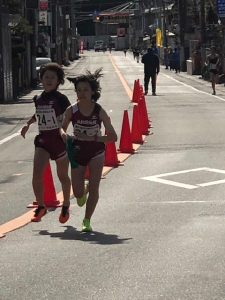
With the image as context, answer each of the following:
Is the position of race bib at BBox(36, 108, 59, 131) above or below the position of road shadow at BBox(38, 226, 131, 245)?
above

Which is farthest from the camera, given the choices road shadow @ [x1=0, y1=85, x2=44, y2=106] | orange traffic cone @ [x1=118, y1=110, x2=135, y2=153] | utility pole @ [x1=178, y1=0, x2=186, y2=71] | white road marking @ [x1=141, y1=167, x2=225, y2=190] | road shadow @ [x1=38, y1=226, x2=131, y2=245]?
utility pole @ [x1=178, y1=0, x2=186, y2=71]

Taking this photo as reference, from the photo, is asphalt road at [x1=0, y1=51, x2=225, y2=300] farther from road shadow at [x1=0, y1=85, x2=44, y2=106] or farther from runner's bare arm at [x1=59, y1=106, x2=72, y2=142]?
road shadow at [x1=0, y1=85, x2=44, y2=106]

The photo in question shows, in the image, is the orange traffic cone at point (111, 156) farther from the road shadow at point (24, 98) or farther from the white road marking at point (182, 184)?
the road shadow at point (24, 98)

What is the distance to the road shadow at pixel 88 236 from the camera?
8.64m

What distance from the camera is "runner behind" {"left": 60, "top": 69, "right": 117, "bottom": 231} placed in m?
9.16

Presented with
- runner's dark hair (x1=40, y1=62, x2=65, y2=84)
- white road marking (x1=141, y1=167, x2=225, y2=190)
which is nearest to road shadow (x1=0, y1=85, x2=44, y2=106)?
white road marking (x1=141, y1=167, x2=225, y2=190)

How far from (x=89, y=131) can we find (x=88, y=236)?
1062 millimetres

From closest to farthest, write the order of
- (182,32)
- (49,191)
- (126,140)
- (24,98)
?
(49,191) < (126,140) < (24,98) < (182,32)

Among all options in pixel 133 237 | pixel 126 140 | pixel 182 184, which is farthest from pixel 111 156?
pixel 133 237

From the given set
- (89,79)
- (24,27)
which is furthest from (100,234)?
Answer: (24,27)

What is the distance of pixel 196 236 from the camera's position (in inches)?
344

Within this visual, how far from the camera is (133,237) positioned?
8.82 meters

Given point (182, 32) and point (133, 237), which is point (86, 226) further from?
point (182, 32)

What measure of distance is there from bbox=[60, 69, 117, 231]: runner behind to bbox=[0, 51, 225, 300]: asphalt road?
19.8 inches
